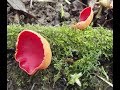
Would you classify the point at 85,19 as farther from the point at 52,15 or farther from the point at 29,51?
the point at 29,51

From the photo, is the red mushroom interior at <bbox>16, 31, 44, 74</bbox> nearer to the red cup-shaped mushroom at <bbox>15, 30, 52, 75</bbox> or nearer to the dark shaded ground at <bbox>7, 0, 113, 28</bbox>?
the red cup-shaped mushroom at <bbox>15, 30, 52, 75</bbox>

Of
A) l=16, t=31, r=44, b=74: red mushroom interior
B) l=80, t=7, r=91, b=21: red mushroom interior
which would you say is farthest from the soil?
l=16, t=31, r=44, b=74: red mushroom interior

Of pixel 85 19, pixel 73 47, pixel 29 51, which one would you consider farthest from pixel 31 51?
pixel 85 19

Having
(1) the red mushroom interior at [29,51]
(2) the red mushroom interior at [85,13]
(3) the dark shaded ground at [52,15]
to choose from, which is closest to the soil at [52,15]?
(3) the dark shaded ground at [52,15]

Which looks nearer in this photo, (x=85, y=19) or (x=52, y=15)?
(x=85, y=19)

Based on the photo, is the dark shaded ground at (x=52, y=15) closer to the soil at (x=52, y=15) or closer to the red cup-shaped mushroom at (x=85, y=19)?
the soil at (x=52, y=15)
